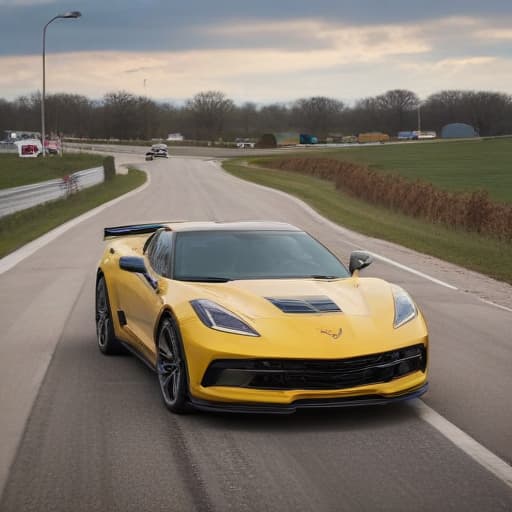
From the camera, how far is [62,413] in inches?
265

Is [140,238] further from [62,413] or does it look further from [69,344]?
[62,413]

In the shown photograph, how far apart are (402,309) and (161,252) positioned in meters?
2.21

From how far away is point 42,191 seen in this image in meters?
33.2

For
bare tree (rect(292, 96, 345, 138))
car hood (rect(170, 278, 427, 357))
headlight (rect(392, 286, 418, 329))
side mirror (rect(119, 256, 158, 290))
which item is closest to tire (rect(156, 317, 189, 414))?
car hood (rect(170, 278, 427, 357))

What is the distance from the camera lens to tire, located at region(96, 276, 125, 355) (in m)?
8.82

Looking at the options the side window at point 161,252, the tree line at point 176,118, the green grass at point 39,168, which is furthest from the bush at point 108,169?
the tree line at point 176,118

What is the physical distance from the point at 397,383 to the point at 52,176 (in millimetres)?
51126

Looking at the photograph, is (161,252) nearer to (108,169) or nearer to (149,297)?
(149,297)

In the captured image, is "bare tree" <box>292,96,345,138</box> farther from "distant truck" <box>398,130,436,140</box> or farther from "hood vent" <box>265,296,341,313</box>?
"hood vent" <box>265,296,341,313</box>

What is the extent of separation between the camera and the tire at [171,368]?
650 cm

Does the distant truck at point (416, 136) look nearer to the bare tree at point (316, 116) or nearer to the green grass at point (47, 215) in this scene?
the bare tree at point (316, 116)

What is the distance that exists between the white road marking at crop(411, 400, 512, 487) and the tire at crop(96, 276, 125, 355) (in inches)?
120

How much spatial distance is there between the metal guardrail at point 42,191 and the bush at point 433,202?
11.1m

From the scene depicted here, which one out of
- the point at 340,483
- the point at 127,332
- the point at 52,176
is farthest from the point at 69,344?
the point at 52,176
